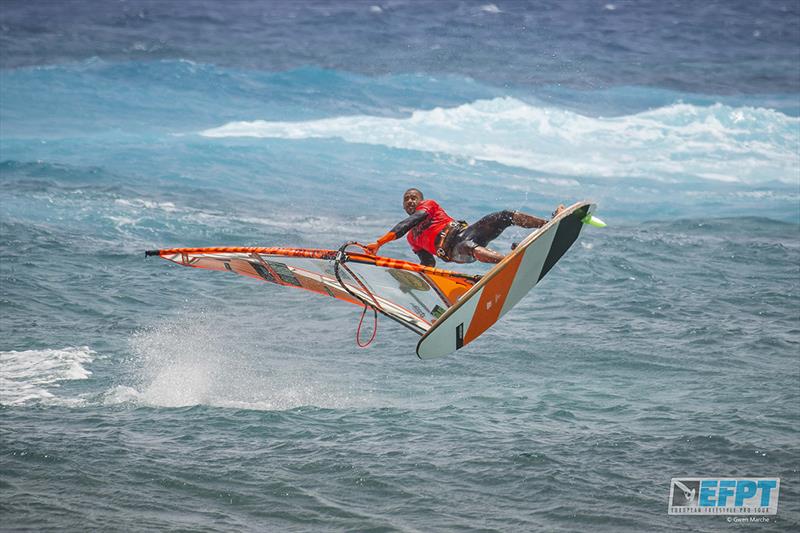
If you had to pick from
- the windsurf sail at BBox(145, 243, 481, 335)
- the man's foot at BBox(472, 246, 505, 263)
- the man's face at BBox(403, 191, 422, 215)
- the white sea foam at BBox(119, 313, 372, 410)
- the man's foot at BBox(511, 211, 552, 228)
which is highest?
the man's face at BBox(403, 191, 422, 215)

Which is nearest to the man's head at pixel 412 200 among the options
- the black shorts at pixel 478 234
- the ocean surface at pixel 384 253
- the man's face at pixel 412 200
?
the man's face at pixel 412 200

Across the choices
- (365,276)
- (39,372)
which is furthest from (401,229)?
(39,372)

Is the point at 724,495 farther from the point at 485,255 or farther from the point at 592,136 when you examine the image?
the point at 592,136

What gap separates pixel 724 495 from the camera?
35.9ft

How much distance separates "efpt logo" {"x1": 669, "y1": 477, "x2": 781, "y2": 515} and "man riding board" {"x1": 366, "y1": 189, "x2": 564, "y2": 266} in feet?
11.9

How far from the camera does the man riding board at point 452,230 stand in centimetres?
1004

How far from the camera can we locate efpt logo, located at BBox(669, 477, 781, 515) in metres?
10.6

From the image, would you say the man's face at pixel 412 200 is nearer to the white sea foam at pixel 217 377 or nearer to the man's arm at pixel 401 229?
the man's arm at pixel 401 229

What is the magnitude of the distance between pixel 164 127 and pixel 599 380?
3570cm

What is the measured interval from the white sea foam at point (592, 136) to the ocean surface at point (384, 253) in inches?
6.4

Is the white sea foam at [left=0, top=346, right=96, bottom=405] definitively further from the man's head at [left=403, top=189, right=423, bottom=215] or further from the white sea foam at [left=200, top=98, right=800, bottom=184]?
the white sea foam at [left=200, top=98, right=800, bottom=184]

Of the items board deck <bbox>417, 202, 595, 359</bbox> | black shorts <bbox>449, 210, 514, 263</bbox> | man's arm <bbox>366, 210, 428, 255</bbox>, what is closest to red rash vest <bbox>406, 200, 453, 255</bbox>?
man's arm <bbox>366, 210, 428, 255</bbox>

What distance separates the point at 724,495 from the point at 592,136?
3719 cm

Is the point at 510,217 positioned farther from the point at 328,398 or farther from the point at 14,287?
the point at 14,287
